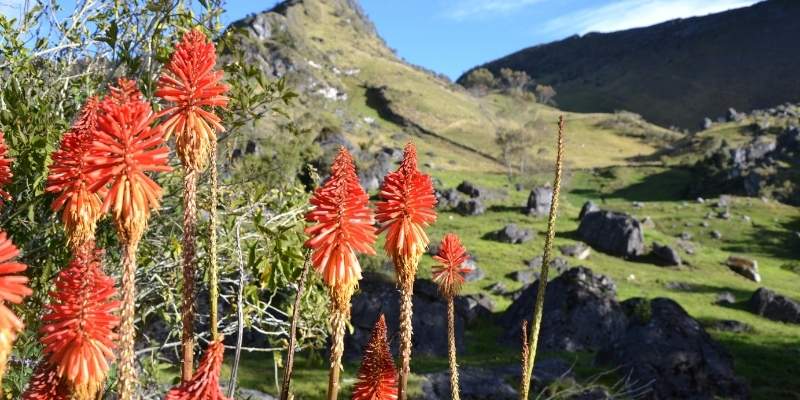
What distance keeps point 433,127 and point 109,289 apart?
145607 mm

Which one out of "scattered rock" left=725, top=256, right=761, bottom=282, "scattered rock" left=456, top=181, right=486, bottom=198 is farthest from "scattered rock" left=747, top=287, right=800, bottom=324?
"scattered rock" left=456, top=181, right=486, bottom=198

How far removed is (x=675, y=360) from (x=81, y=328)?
19328mm

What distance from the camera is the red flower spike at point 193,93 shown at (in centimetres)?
325

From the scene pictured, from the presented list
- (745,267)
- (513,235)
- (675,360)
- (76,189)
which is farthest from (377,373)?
(513,235)

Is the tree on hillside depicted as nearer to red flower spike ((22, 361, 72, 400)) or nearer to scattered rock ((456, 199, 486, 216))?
scattered rock ((456, 199, 486, 216))

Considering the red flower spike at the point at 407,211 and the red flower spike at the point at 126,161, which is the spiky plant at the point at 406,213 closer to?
the red flower spike at the point at 407,211

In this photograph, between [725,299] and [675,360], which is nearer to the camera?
[675,360]

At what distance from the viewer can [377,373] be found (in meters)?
3.56

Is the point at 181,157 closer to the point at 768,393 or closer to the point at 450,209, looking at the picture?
the point at 768,393

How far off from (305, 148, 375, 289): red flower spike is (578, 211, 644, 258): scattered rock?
4637 cm

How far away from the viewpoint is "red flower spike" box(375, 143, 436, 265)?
3.75m

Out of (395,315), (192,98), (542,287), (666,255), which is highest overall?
(192,98)

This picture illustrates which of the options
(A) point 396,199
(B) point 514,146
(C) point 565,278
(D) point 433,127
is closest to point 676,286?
(C) point 565,278

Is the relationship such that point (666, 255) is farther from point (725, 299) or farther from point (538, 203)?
point (538, 203)
